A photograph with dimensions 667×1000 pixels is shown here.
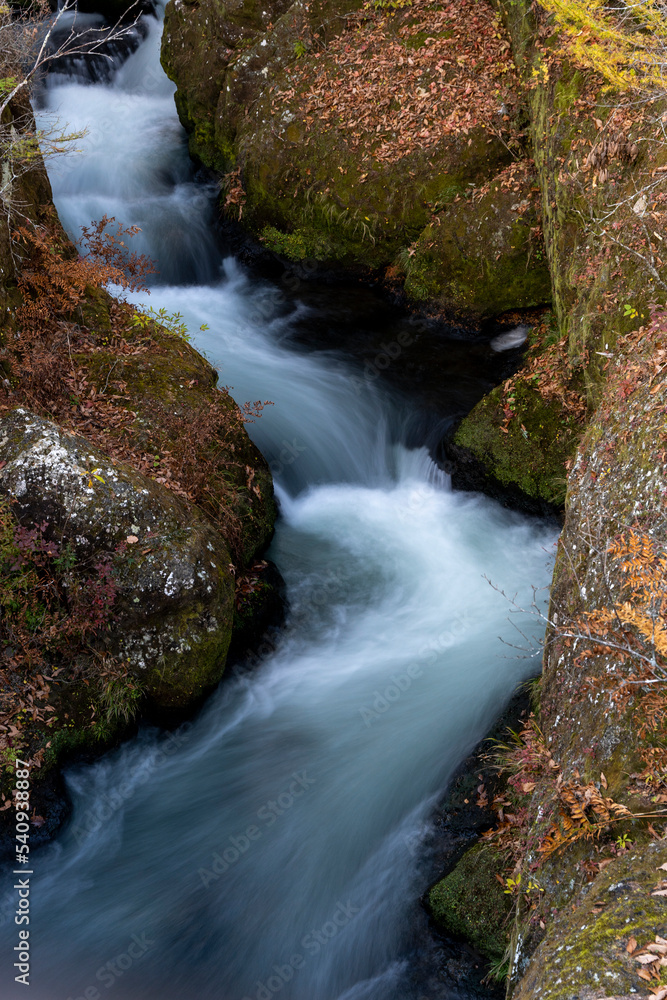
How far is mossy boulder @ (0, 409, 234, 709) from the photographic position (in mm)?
5582

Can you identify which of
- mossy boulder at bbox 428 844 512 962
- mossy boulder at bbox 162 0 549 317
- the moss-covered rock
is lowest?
mossy boulder at bbox 428 844 512 962

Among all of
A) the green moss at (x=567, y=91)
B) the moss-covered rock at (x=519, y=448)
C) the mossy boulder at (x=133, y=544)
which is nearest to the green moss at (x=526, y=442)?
the moss-covered rock at (x=519, y=448)

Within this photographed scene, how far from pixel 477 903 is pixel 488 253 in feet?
25.0

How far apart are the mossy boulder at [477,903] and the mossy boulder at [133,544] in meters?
2.57

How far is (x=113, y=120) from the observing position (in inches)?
524

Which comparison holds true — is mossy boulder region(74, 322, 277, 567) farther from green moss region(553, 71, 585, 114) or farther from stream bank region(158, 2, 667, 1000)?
green moss region(553, 71, 585, 114)

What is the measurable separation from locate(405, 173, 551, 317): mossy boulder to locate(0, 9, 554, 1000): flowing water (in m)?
1.80

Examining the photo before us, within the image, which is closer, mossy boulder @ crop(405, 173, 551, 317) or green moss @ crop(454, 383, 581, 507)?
green moss @ crop(454, 383, 581, 507)

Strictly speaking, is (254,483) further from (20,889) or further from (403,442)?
(20,889)

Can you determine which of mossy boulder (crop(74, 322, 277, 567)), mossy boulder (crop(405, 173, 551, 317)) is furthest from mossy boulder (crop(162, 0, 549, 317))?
mossy boulder (crop(74, 322, 277, 567))

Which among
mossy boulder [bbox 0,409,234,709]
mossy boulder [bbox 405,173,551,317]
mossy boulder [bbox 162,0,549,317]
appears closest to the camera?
mossy boulder [bbox 0,409,234,709]

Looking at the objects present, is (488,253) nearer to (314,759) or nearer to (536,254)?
(536,254)

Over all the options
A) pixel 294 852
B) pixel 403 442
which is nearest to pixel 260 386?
pixel 403 442

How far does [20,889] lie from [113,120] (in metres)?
13.2
